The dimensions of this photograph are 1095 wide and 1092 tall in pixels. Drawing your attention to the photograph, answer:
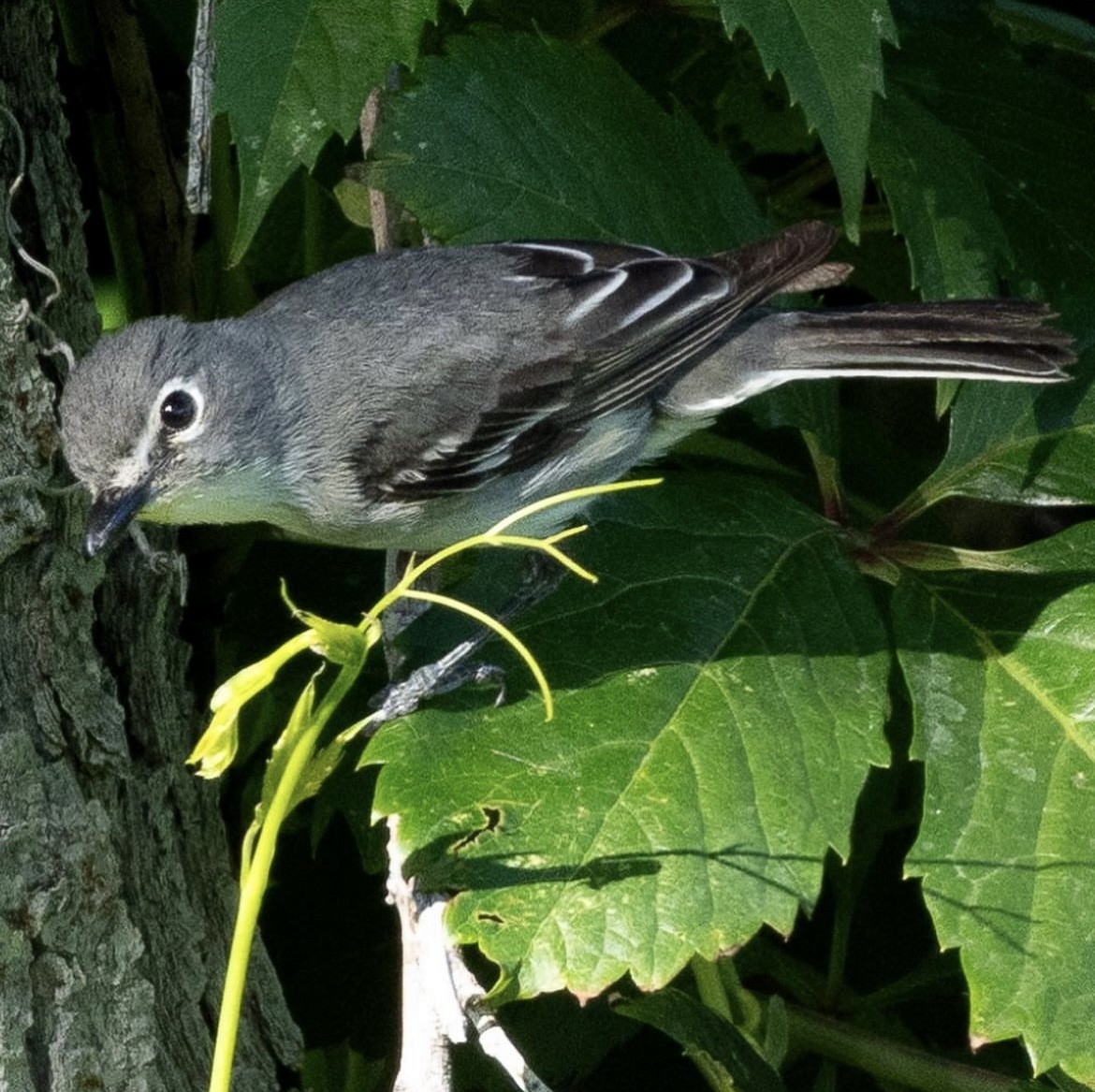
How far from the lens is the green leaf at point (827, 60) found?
213 centimetres

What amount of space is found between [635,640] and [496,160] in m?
0.81

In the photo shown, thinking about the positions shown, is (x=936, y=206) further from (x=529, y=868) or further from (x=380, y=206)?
(x=529, y=868)

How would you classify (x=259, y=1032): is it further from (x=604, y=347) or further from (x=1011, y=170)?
(x=1011, y=170)

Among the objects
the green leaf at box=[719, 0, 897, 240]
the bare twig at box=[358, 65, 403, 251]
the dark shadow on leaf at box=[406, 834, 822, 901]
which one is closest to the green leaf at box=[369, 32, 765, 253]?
the bare twig at box=[358, 65, 403, 251]

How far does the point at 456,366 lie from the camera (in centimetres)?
297

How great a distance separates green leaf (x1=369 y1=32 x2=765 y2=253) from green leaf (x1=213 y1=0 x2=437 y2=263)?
0.31 metres

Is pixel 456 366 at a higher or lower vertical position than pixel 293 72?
lower

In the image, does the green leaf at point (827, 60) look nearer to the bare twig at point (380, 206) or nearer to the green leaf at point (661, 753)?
the green leaf at point (661, 753)

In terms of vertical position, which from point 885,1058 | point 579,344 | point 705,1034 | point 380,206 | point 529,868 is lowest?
point 885,1058

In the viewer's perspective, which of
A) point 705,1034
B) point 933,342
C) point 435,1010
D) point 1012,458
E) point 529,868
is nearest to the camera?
point 435,1010

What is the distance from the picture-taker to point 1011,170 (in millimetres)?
2943

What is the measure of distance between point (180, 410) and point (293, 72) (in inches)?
34.3

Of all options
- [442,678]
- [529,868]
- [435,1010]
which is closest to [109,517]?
[442,678]

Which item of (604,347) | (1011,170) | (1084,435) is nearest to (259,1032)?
(604,347)
